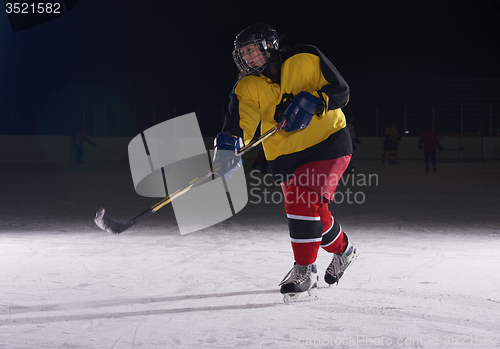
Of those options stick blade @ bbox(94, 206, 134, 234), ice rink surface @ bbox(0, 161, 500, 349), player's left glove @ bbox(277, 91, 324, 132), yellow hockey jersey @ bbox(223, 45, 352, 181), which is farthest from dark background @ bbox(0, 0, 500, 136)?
player's left glove @ bbox(277, 91, 324, 132)

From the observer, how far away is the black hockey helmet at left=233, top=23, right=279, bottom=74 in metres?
2.62

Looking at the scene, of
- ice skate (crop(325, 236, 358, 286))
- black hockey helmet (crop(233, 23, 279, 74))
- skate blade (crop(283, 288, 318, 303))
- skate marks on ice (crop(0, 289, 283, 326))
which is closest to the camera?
skate marks on ice (crop(0, 289, 283, 326))

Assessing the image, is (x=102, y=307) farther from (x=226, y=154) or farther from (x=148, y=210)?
(x=226, y=154)

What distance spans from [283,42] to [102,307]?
19.5m

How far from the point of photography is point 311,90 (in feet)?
8.92

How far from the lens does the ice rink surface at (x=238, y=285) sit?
6.63 ft

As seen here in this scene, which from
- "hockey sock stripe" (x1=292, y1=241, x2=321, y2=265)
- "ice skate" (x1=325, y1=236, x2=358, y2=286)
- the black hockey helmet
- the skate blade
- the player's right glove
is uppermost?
the black hockey helmet

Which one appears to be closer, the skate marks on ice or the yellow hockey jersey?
the skate marks on ice

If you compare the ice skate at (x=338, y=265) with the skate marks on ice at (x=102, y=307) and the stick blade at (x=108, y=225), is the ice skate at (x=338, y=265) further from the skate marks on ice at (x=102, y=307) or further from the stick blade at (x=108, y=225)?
the stick blade at (x=108, y=225)

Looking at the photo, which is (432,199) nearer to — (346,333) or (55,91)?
(346,333)

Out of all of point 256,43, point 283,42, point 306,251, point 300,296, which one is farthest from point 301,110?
point 283,42

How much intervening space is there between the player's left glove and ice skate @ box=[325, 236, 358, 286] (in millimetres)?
749

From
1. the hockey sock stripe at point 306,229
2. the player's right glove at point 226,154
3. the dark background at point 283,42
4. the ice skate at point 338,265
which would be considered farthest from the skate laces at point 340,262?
the dark background at point 283,42

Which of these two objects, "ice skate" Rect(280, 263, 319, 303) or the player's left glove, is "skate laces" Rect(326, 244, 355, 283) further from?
the player's left glove
